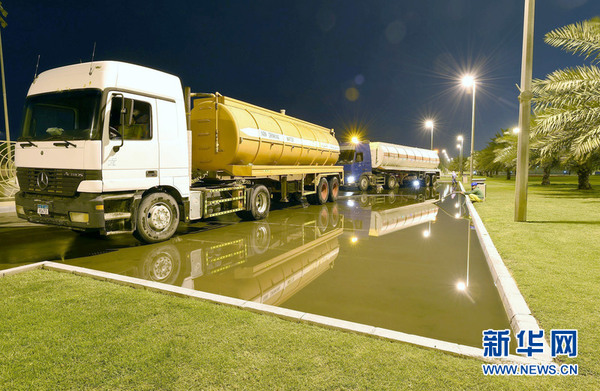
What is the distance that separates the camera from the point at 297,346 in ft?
10.8

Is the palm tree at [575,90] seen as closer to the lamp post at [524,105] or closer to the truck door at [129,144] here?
the lamp post at [524,105]

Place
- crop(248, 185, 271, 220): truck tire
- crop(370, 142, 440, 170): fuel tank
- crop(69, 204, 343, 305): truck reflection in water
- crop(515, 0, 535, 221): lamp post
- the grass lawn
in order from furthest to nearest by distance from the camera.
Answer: crop(370, 142, 440, 170): fuel tank, crop(248, 185, 271, 220): truck tire, crop(515, 0, 535, 221): lamp post, crop(69, 204, 343, 305): truck reflection in water, the grass lawn

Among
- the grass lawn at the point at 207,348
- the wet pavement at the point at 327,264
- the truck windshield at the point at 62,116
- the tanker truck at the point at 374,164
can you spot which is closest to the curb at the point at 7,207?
the wet pavement at the point at 327,264

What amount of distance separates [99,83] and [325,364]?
258 inches

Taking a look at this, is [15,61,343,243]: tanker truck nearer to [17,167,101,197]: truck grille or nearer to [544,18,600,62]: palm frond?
[17,167,101,197]: truck grille

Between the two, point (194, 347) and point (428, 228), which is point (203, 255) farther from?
point (428, 228)

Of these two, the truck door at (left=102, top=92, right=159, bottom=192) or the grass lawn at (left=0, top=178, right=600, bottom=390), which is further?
the truck door at (left=102, top=92, right=159, bottom=192)

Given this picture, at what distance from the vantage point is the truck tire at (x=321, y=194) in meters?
15.8

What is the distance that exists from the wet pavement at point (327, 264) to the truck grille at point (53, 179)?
1.27 meters

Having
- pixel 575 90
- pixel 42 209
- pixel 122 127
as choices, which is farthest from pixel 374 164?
pixel 42 209

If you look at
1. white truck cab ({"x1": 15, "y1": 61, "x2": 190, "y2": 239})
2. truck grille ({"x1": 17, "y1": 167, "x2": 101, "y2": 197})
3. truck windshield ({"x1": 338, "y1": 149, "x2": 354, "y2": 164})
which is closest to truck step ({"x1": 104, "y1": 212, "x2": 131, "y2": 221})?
white truck cab ({"x1": 15, "y1": 61, "x2": 190, "y2": 239})

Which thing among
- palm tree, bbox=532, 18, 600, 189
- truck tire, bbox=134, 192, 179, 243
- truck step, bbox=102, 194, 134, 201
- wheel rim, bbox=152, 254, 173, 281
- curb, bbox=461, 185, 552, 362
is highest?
palm tree, bbox=532, 18, 600, 189

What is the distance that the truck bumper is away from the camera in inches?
260

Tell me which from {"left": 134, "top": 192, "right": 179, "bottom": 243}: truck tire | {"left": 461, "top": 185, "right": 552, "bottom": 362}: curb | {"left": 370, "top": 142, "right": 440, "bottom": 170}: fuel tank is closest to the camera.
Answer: {"left": 461, "top": 185, "right": 552, "bottom": 362}: curb
